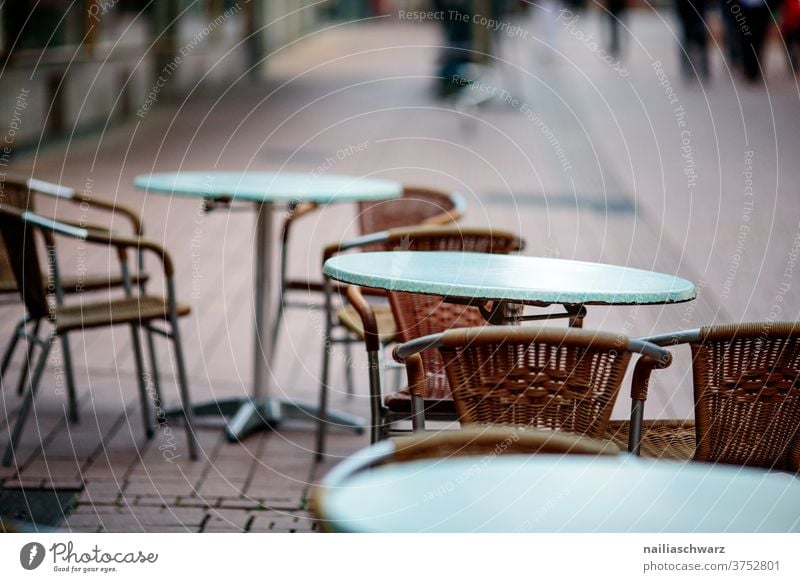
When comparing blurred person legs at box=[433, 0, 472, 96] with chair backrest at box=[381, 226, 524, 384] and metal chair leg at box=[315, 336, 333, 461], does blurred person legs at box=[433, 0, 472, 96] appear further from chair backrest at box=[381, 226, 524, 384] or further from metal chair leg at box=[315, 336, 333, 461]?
chair backrest at box=[381, 226, 524, 384]

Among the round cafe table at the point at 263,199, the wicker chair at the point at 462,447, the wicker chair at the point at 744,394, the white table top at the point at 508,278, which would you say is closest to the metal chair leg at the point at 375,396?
the white table top at the point at 508,278

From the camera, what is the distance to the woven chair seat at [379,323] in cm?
360

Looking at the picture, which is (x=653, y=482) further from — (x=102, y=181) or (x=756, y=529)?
(x=102, y=181)

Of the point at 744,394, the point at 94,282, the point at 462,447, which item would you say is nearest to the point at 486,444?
the point at 462,447

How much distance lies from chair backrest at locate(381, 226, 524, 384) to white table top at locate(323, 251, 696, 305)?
25cm

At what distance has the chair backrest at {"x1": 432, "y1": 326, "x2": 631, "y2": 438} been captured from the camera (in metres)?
2.25

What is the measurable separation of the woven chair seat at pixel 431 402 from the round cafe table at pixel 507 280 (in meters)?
0.29

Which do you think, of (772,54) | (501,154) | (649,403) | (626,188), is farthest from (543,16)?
(649,403)

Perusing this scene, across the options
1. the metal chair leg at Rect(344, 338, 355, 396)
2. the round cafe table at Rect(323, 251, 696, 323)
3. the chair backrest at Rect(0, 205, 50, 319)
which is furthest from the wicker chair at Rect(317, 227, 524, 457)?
the chair backrest at Rect(0, 205, 50, 319)

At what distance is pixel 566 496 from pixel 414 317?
1.66 meters

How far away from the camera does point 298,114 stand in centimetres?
1598

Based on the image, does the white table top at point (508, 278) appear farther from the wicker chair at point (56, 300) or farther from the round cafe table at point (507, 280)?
the wicker chair at point (56, 300)
